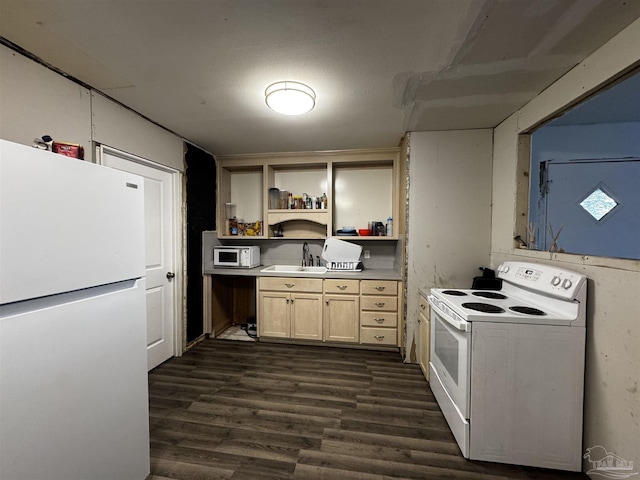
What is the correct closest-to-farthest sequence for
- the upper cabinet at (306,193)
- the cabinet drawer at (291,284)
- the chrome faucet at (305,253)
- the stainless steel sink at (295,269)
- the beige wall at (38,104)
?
the beige wall at (38,104)
the cabinet drawer at (291,284)
the upper cabinet at (306,193)
the stainless steel sink at (295,269)
the chrome faucet at (305,253)

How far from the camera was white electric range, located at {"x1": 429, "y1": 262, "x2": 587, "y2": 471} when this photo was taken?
58.9 inches

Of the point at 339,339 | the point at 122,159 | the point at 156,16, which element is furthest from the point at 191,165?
the point at 339,339

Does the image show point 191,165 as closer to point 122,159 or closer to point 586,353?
point 122,159

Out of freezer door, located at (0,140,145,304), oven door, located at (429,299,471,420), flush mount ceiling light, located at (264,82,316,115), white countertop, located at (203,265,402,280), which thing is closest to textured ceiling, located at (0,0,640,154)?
flush mount ceiling light, located at (264,82,316,115)

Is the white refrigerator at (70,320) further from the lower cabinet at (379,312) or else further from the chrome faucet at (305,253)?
the chrome faucet at (305,253)

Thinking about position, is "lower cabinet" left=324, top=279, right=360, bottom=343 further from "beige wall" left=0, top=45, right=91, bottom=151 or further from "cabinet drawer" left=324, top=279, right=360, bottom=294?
"beige wall" left=0, top=45, right=91, bottom=151

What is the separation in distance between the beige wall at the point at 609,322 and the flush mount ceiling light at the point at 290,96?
5.32 feet

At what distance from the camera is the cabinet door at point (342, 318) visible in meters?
3.01

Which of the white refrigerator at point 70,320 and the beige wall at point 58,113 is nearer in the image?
the white refrigerator at point 70,320

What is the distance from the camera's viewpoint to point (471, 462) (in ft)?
5.12

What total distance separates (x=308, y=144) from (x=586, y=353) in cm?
287

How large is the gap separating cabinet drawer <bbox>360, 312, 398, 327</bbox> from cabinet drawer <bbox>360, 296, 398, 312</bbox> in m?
0.06

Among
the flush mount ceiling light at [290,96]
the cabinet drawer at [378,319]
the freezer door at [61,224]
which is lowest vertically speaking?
the cabinet drawer at [378,319]

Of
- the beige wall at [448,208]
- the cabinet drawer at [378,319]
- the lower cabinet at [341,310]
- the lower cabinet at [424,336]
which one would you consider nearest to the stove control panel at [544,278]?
the beige wall at [448,208]
